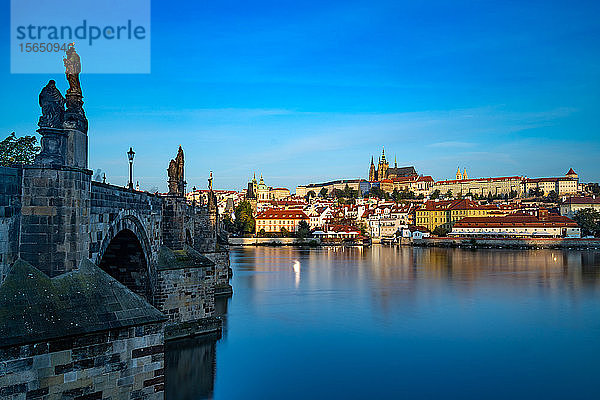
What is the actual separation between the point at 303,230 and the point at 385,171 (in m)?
93.6

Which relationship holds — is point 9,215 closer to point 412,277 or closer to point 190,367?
point 190,367

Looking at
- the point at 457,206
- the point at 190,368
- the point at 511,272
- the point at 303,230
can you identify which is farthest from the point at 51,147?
the point at 457,206

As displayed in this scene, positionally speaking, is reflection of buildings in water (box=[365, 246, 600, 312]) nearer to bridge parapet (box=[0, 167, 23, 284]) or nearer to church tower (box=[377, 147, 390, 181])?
bridge parapet (box=[0, 167, 23, 284])

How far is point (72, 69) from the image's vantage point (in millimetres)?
8727

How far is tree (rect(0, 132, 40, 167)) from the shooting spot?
23.3 metres

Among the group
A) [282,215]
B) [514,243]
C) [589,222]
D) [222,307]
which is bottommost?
[222,307]

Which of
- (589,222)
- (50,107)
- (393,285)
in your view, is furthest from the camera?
(589,222)

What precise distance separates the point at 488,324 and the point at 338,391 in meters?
11.7

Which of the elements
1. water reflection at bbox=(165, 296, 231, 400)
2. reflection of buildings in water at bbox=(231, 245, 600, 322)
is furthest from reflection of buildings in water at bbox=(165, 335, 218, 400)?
reflection of buildings in water at bbox=(231, 245, 600, 322)

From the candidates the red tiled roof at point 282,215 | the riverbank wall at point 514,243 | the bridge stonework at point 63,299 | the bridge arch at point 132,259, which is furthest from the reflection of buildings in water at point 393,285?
the red tiled roof at point 282,215

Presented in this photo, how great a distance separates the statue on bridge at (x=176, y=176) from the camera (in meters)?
19.0

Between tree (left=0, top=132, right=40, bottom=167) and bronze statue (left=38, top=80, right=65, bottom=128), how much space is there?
17382mm

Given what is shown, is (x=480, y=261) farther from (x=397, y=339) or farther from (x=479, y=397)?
(x=479, y=397)

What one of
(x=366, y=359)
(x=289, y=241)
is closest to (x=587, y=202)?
(x=289, y=241)
